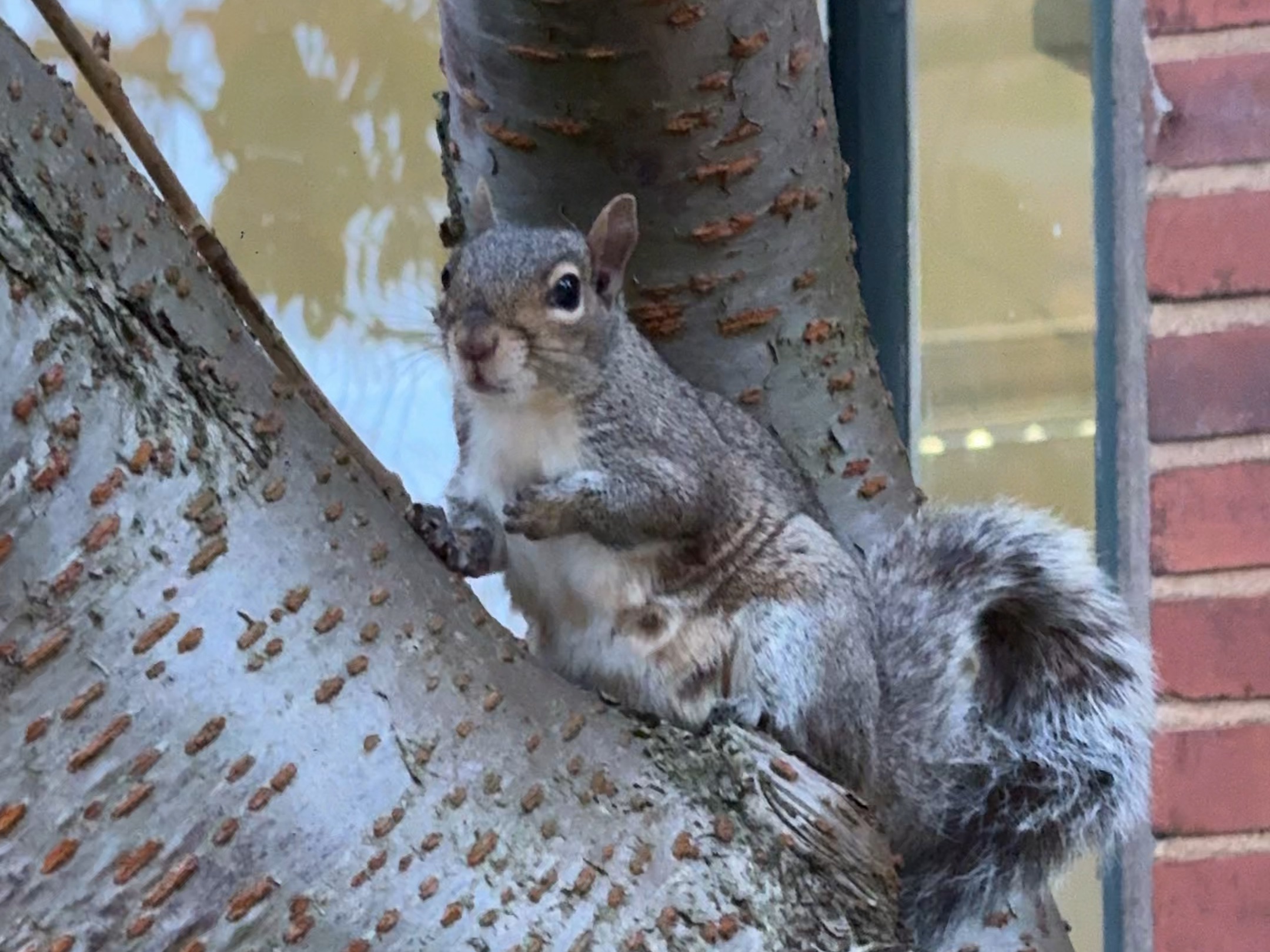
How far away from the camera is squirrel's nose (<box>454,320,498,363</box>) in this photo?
0.86m

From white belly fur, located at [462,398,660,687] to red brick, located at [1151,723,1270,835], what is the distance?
672mm

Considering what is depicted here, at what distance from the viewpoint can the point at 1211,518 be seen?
1.33 m

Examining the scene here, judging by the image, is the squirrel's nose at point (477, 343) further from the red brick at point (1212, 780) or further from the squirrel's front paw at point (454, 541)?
the red brick at point (1212, 780)

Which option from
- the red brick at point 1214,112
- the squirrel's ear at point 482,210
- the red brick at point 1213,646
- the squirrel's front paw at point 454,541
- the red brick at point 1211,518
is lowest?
the red brick at point 1213,646

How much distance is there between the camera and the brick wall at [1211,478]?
1318 mm

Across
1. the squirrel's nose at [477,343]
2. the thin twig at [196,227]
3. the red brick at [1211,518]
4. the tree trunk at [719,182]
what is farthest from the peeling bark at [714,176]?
the red brick at [1211,518]

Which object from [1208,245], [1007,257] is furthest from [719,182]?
[1007,257]

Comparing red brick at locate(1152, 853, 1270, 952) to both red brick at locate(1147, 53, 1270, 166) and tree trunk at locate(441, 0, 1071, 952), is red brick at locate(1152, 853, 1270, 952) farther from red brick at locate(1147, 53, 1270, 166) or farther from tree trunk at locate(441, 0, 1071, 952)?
red brick at locate(1147, 53, 1270, 166)

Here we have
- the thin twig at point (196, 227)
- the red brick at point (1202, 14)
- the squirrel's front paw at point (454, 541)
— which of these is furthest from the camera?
the red brick at point (1202, 14)

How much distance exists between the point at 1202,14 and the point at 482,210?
2.48 feet

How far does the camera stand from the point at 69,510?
1.50ft

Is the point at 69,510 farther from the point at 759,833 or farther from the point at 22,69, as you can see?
the point at 759,833

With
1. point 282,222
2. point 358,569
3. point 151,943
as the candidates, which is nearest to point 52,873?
point 151,943

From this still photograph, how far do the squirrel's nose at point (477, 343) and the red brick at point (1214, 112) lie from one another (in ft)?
2.48
